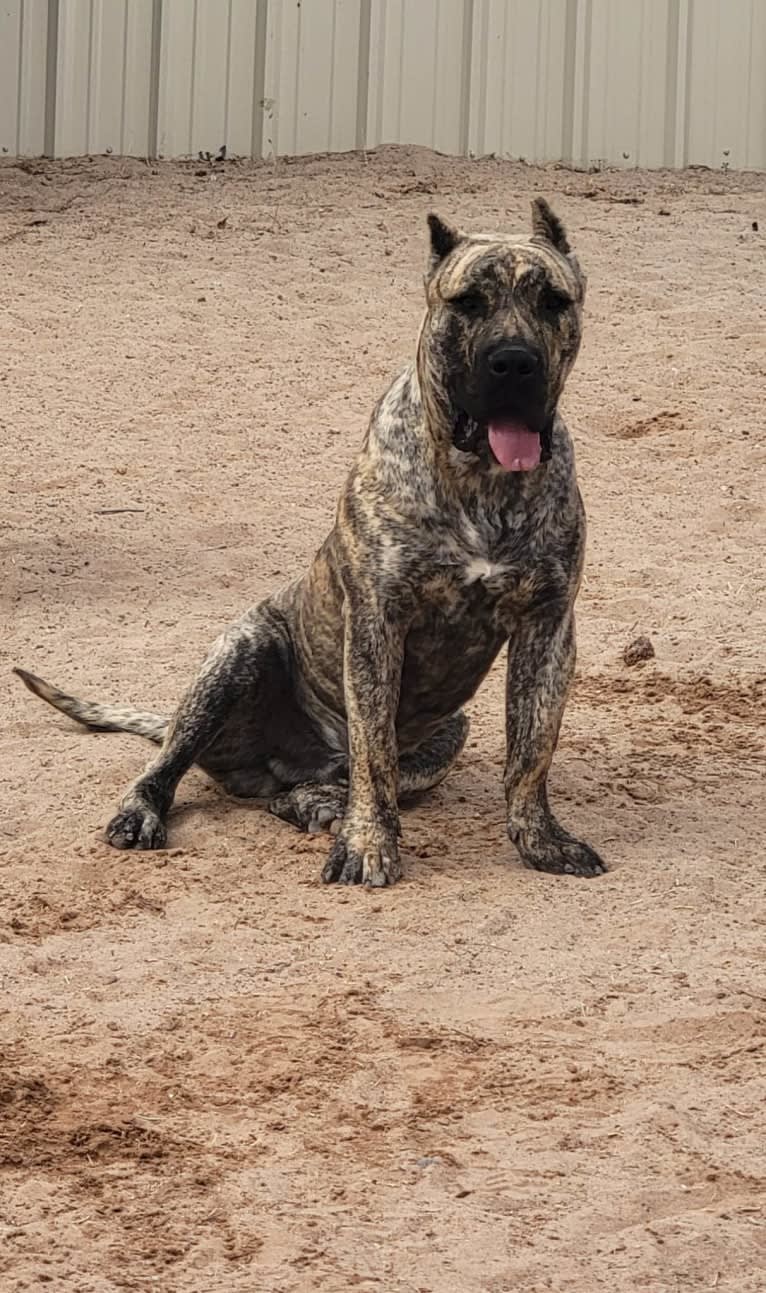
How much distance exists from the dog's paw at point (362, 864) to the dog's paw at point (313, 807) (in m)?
0.33

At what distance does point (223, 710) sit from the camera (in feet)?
19.3

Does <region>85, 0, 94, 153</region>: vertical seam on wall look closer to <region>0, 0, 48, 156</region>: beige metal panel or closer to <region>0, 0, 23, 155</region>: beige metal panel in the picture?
<region>0, 0, 48, 156</region>: beige metal panel

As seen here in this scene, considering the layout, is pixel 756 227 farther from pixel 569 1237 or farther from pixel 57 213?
pixel 569 1237

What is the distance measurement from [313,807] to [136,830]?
473 mm

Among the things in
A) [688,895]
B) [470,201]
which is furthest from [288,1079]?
[470,201]

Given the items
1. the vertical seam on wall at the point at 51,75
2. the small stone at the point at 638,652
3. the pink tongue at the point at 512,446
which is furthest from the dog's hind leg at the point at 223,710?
the vertical seam on wall at the point at 51,75

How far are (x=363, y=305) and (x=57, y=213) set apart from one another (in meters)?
1.92

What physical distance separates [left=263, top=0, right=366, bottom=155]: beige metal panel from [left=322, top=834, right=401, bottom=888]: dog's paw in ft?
24.1

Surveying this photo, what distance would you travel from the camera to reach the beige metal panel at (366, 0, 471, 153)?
459 inches

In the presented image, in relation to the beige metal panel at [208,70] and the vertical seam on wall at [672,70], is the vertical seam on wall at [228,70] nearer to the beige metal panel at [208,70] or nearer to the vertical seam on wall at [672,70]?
the beige metal panel at [208,70]

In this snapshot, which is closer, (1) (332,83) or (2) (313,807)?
(2) (313,807)

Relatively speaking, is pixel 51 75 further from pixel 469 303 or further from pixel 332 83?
pixel 469 303

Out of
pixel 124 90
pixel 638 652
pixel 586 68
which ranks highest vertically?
pixel 586 68

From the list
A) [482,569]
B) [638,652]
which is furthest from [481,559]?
[638,652]
